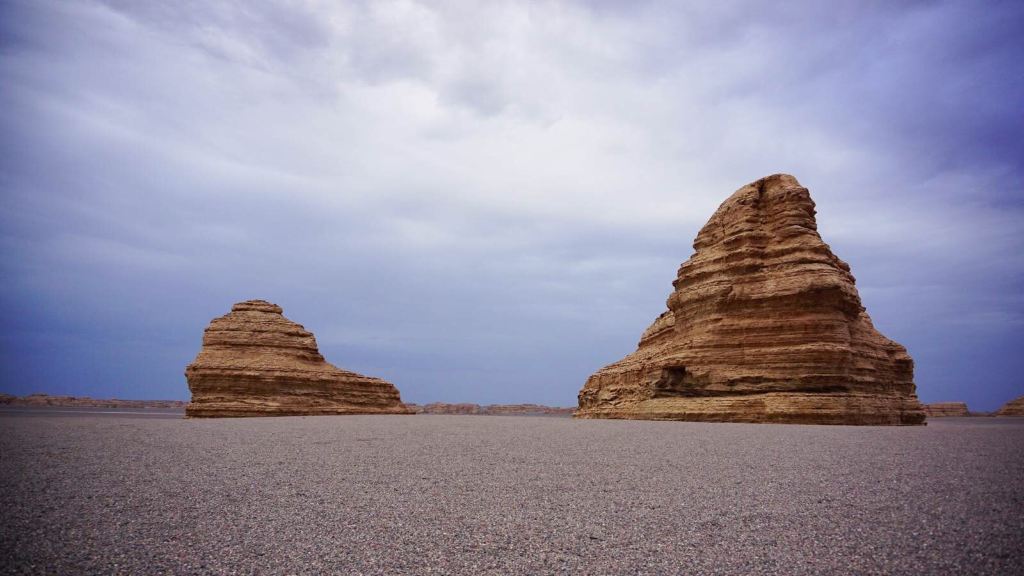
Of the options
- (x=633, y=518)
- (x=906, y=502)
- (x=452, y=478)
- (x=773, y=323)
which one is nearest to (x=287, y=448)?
(x=452, y=478)

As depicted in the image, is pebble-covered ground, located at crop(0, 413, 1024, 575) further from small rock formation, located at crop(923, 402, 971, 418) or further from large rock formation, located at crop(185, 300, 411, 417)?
small rock formation, located at crop(923, 402, 971, 418)

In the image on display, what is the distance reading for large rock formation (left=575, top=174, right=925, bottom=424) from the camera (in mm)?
19156

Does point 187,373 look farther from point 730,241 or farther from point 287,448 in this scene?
point 730,241

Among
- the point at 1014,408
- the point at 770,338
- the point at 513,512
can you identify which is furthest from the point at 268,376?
the point at 1014,408

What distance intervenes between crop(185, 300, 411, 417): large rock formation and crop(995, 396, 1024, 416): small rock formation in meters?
49.6

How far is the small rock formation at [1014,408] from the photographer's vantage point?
42066 millimetres

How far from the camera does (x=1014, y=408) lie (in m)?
42.8

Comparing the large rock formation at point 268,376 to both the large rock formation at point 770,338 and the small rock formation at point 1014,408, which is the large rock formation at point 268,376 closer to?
the large rock formation at point 770,338

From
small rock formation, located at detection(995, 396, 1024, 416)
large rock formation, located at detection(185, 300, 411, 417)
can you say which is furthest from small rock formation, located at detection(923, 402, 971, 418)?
large rock formation, located at detection(185, 300, 411, 417)

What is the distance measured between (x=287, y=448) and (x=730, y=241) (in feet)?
67.8

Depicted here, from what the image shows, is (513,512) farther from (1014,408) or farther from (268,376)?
(1014,408)

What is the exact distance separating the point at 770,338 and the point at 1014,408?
1541 inches

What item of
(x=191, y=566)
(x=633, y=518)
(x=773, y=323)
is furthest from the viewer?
(x=773, y=323)

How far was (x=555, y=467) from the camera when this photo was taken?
284 inches
